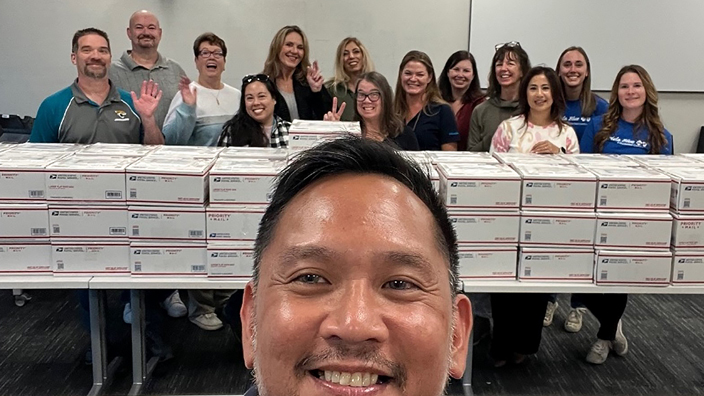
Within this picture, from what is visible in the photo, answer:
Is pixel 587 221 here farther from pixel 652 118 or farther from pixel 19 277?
pixel 19 277

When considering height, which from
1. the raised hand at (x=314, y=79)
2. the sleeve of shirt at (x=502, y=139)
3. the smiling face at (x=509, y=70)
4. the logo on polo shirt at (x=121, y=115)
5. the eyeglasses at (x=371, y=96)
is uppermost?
the smiling face at (x=509, y=70)

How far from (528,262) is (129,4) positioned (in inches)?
157

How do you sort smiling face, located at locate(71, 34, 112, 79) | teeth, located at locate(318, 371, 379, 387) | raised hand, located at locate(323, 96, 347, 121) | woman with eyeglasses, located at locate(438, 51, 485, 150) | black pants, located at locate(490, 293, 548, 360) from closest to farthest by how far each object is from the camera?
teeth, located at locate(318, 371, 379, 387), black pants, located at locate(490, 293, 548, 360), smiling face, located at locate(71, 34, 112, 79), raised hand, located at locate(323, 96, 347, 121), woman with eyeglasses, located at locate(438, 51, 485, 150)

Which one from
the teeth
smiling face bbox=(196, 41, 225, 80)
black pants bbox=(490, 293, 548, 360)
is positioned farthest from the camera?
smiling face bbox=(196, 41, 225, 80)

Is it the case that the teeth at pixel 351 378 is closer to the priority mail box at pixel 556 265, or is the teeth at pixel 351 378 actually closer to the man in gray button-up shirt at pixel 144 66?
the priority mail box at pixel 556 265

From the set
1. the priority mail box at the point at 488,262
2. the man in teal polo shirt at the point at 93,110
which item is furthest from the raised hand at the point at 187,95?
the priority mail box at the point at 488,262

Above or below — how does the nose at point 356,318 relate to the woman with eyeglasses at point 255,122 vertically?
below

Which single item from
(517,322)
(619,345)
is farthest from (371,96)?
(619,345)

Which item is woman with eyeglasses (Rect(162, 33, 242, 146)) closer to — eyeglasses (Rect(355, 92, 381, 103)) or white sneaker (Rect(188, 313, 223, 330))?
eyeglasses (Rect(355, 92, 381, 103))

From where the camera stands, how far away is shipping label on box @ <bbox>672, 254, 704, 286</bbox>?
7.94ft

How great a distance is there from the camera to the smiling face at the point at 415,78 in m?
3.37

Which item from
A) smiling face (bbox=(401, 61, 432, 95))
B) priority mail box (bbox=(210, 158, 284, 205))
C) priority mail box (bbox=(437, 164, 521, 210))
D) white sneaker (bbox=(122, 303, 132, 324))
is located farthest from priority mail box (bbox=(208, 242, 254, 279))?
smiling face (bbox=(401, 61, 432, 95))

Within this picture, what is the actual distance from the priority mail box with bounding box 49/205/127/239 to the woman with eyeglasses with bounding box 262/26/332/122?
56.6 inches

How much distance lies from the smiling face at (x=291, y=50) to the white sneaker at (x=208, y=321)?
57.3 inches
